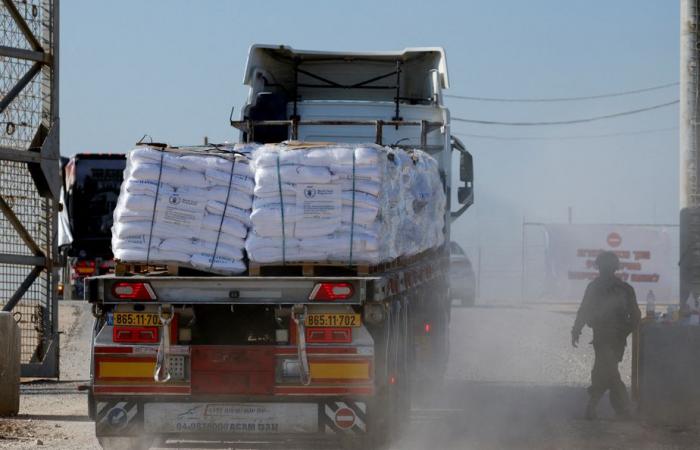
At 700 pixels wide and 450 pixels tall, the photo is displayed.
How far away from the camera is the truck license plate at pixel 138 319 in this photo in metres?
10.1

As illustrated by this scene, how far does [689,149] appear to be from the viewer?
51.8ft

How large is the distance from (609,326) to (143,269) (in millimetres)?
5301

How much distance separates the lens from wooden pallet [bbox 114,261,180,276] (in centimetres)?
1018

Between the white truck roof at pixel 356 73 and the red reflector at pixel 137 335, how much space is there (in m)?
7.20

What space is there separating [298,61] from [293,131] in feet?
9.78

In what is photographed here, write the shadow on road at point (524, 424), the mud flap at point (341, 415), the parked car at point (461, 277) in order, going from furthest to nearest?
the parked car at point (461, 277)
the shadow on road at point (524, 424)
the mud flap at point (341, 415)

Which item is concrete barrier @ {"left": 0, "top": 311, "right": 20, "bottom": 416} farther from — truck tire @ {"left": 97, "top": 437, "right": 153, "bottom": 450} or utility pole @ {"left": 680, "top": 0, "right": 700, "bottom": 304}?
utility pole @ {"left": 680, "top": 0, "right": 700, "bottom": 304}

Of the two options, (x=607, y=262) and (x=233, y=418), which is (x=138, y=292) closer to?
(x=233, y=418)

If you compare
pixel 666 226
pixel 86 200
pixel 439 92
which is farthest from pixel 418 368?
pixel 666 226

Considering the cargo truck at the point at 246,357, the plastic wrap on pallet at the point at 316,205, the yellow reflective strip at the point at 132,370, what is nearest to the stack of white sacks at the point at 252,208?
the plastic wrap on pallet at the point at 316,205

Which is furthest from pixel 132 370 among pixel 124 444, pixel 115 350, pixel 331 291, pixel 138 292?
pixel 331 291

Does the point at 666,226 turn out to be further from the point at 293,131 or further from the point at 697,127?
the point at 293,131

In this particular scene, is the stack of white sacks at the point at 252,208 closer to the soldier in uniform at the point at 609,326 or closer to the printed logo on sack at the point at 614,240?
the soldier in uniform at the point at 609,326

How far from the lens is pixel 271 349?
10.0 meters
